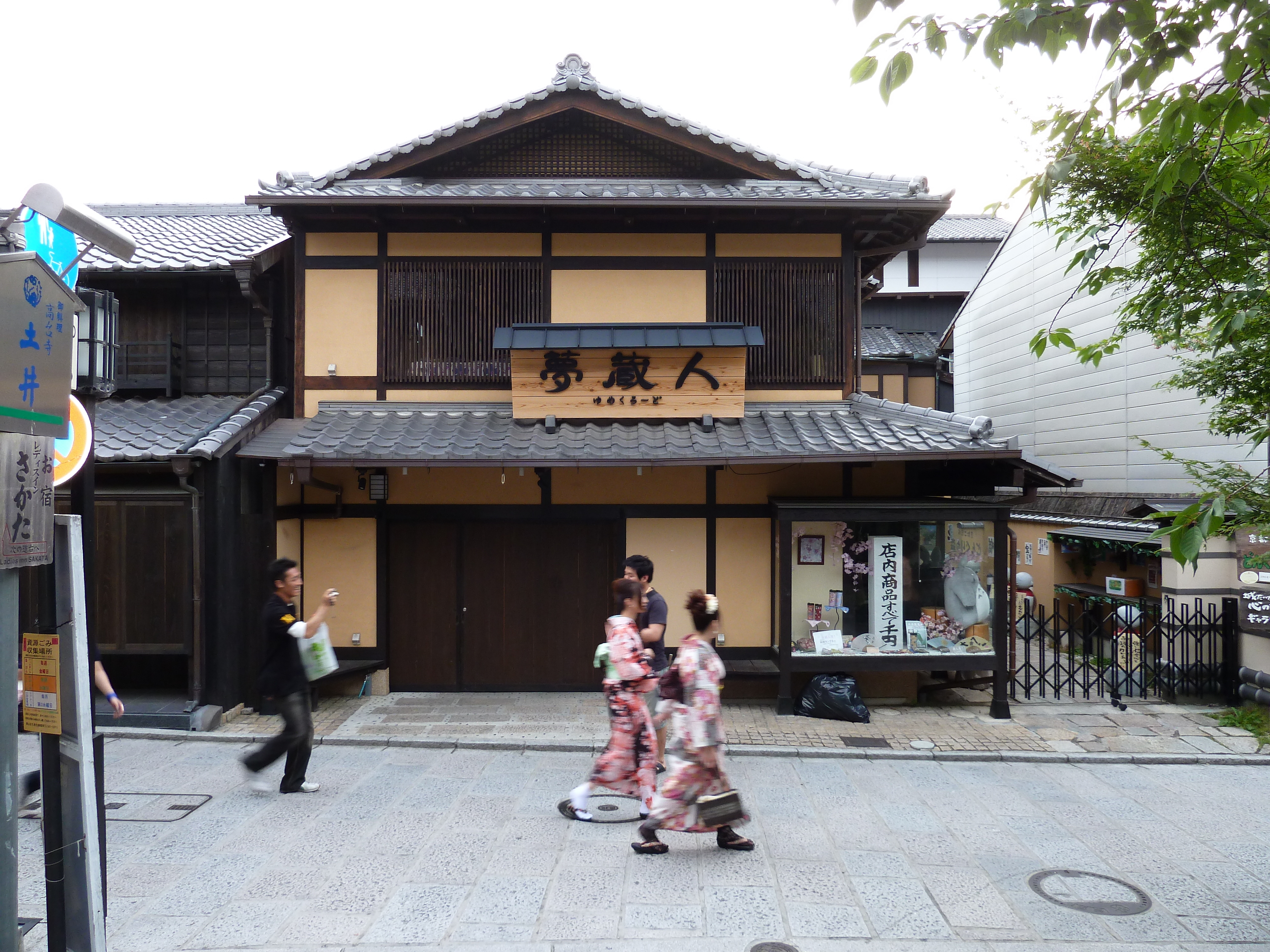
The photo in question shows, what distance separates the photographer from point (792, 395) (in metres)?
10.7

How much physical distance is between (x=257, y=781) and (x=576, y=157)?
30.3 ft

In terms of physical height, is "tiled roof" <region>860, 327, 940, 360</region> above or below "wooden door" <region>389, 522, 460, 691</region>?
above

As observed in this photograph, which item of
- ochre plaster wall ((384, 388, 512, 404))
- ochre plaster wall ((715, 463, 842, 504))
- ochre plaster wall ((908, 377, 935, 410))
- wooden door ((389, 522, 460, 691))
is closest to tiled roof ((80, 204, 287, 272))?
ochre plaster wall ((384, 388, 512, 404))

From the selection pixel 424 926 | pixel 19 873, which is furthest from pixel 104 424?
pixel 424 926

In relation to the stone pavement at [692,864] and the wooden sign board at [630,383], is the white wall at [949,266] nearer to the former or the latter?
the wooden sign board at [630,383]

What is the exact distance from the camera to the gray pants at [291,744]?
260 inches

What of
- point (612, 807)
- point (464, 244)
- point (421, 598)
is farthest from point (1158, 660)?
point (464, 244)

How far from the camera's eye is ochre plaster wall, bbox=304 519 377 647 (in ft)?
33.9

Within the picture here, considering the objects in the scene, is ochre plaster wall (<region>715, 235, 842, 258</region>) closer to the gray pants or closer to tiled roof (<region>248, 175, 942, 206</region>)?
tiled roof (<region>248, 175, 942, 206</region>)

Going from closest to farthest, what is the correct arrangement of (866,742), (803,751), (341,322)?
(803,751)
(866,742)
(341,322)

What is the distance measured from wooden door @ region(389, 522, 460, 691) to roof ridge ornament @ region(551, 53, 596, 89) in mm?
6496

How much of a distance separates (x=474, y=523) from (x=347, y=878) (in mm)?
5660

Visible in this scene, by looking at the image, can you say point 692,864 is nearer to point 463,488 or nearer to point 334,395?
point 463,488

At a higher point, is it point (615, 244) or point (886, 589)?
point (615, 244)
